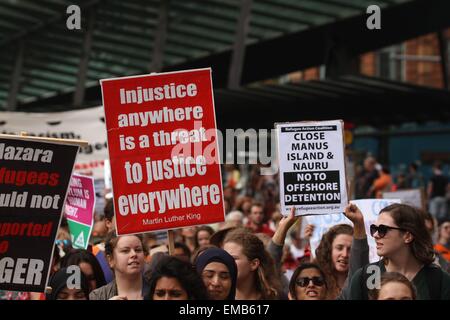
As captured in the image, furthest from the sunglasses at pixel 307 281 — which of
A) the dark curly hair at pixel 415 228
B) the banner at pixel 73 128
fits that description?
the banner at pixel 73 128

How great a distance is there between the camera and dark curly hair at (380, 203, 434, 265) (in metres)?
7.55

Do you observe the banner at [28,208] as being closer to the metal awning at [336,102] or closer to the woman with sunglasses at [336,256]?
the woman with sunglasses at [336,256]

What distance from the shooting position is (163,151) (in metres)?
8.24

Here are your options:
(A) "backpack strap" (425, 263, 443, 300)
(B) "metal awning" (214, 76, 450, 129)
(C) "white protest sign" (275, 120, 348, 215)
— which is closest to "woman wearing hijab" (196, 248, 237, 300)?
(C) "white protest sign" (275, 120, 348, 215)

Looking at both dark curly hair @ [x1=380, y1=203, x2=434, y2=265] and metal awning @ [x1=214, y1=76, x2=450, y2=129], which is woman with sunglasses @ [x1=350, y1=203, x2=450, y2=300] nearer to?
dark curly hair @ [x1=380, y1=203, x2=434, y2=265]

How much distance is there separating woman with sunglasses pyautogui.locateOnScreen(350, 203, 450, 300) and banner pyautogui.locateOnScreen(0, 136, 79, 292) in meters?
1.58

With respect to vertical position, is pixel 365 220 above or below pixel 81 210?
below

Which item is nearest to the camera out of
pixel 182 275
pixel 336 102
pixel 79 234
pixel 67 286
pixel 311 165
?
pixel 182 275

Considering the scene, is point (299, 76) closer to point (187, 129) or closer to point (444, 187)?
point (444, 187)

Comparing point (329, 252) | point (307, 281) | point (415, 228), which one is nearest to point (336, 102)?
point (329, 252)

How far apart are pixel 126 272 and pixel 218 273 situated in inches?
32.8

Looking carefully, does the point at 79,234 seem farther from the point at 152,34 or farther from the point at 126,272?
the point at 152,34

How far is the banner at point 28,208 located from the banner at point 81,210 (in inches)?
102

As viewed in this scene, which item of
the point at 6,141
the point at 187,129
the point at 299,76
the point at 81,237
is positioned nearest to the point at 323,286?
the point at 187,129
